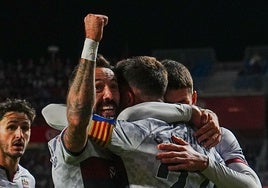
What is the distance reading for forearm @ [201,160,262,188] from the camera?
93.7 inches

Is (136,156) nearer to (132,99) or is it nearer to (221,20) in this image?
(132,99)

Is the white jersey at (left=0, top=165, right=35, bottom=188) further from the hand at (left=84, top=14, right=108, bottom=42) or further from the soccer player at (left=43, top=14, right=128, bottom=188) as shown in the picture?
the hand at (left=84, top=14, right=108, bottom=42)

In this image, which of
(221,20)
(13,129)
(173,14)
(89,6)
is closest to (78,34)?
(89,6)

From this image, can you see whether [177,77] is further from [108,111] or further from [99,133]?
[99,133]

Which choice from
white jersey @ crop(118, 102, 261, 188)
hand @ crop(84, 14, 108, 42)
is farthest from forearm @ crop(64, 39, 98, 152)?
white jersey @ crop(118, 102, 261, 188)

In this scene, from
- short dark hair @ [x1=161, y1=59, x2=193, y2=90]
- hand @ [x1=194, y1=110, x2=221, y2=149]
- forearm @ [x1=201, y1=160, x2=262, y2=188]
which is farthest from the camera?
short dark hair @ [x1=161, y1=59, x2=193, y2=90]

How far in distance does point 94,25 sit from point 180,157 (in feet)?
1.80

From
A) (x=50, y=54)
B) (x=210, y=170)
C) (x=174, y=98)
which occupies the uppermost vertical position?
(x=174, y=98)

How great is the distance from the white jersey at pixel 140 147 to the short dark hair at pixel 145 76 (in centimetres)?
13

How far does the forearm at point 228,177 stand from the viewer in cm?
238

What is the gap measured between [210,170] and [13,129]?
213 centimetres

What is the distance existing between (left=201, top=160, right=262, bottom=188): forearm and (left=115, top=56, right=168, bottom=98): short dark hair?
1.07 feet

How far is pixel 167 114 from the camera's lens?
2379 millimetres

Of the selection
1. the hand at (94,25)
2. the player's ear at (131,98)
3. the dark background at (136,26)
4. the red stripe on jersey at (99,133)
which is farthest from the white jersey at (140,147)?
the dark background at (136,26)
